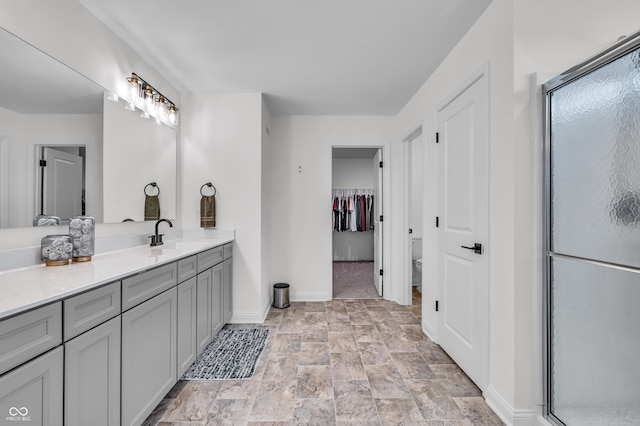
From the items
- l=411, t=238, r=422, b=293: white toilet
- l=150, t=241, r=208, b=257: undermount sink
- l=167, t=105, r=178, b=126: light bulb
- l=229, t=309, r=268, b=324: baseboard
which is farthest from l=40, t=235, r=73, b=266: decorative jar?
l=411, t=238, r=422, b=293: white toilet

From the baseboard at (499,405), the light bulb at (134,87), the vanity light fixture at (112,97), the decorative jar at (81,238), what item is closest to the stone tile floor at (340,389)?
the baseboard at (499,405)

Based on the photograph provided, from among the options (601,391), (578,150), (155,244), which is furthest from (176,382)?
(578,150)

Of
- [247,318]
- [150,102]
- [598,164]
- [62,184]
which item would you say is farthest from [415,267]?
[62,184]

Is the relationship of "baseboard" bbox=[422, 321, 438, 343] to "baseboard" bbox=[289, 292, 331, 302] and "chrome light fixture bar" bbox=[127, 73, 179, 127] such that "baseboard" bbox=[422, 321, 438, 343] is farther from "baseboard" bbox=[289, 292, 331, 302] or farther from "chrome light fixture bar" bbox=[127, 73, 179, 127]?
"chrome light fixture bar" bbox=[127, 73, 179, 127]

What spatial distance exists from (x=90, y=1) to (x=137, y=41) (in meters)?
0.40

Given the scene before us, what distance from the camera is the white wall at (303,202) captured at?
3850 millimetres

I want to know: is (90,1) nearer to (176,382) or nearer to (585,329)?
(176,382)

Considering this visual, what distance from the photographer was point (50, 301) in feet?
3.32

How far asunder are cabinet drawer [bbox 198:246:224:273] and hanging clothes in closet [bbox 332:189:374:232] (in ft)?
13.0

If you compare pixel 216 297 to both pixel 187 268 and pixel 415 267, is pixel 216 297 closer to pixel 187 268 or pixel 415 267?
pixel 187 268

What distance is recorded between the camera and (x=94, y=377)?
1202 millimetres

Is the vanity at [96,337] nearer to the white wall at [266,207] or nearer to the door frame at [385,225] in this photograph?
the white wall at [266,207]

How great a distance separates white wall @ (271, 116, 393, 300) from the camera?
12.6 feet

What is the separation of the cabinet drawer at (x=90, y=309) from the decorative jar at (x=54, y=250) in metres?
0.55
